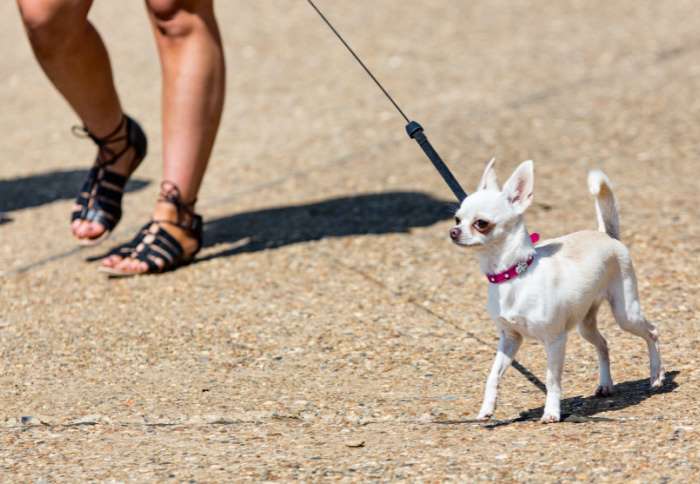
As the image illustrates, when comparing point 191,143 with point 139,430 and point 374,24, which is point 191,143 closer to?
point 139,430

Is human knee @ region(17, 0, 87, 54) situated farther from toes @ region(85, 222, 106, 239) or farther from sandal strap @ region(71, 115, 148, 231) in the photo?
toes @ region(85, 222, 106, 239)

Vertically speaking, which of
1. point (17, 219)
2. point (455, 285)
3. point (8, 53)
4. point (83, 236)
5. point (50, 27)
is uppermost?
point (50, 27)

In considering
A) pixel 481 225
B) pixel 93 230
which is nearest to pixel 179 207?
pixel 93 230

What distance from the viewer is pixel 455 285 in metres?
5.00

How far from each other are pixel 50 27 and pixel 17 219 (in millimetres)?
1593

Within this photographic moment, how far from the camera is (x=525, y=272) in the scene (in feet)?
11.3

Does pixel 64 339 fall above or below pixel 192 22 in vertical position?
below

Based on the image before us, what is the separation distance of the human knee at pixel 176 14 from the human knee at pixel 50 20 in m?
0.28

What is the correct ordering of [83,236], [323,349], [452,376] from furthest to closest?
[83,236]
[323,349]
[452,376]

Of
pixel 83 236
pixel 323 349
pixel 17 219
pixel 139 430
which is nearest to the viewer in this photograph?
pixel 139 430

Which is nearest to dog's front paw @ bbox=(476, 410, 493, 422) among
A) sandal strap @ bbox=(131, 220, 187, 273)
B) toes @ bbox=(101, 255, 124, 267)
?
sandal strap @ bbox=(131, 220, 187, 273)

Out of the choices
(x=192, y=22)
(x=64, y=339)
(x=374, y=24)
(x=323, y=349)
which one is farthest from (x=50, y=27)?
(x=374, y=24)

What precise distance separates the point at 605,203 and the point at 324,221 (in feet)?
7.89

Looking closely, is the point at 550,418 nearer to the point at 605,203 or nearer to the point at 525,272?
the point at 525,272
